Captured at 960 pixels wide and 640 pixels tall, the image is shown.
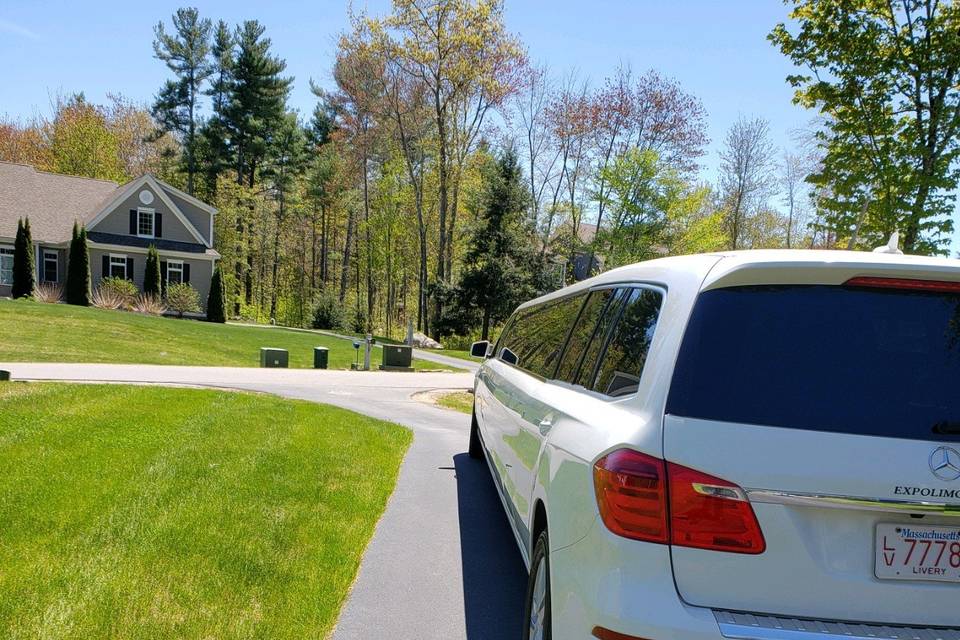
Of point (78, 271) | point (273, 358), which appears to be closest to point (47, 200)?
point (78, 271)

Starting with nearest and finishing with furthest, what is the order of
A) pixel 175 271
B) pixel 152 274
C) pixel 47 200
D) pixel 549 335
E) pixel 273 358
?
pixel 549 335, pixel 273 358, pixel 152 274, pixel 47 200, pixel 175 271

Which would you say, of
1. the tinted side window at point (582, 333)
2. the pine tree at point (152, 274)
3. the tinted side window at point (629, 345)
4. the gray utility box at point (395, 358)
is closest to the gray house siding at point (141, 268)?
the pine tree at point (152, 274)

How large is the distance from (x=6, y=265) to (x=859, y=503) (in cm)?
4143

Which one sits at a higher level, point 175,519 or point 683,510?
point 683,510

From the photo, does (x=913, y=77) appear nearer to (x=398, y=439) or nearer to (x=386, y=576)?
(x=398, y=439)

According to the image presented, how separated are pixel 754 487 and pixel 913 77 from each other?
537 inches

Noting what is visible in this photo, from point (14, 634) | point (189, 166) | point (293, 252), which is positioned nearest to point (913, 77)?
point (14, 634)

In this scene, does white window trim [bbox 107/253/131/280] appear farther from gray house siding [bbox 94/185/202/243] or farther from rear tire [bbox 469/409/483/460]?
rear tire [bbox 469/409/483/460]

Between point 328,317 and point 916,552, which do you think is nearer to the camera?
point 916,552

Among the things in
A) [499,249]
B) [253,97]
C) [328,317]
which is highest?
[253,97]

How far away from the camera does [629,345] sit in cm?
280

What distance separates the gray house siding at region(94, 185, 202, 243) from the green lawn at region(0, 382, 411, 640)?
32943 millimetres

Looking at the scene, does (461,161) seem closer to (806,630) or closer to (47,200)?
(47,200)

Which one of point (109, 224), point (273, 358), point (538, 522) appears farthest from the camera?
point (109, 224)
